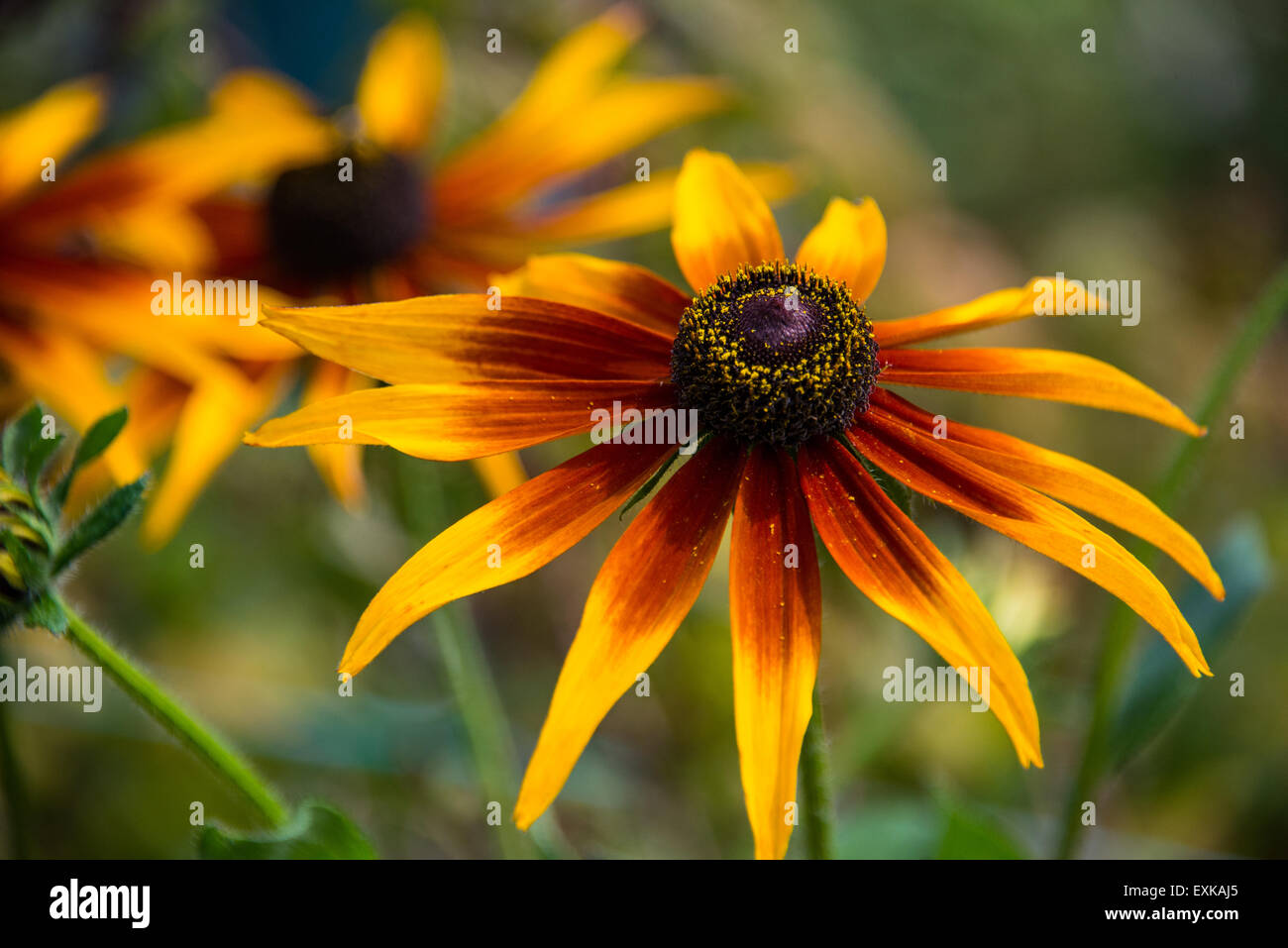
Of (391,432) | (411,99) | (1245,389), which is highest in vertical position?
(411,99)

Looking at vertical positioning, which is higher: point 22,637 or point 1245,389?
point 1245,389

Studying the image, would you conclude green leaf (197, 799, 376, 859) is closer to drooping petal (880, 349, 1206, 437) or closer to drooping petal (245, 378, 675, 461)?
drooping petal (245, 378, 675, 461)

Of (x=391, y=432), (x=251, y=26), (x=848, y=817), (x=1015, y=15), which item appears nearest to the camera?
(x=391, y=432)

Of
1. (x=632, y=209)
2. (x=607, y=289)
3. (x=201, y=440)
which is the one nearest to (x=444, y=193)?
(x=632, y=209)

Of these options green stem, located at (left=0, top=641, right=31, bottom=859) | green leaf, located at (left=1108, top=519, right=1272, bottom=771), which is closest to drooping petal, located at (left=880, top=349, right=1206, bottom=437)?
green leaf, located at (left=1108, top=519, right=1272, bottom=771)

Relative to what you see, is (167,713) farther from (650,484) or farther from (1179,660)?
(1179,660)
